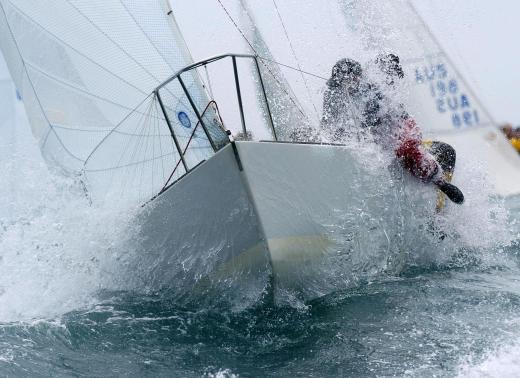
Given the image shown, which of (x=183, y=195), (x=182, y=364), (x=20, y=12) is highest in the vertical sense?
(x=20, y=12)

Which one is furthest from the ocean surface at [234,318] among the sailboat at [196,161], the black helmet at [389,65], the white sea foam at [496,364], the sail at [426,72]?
the sail at [426,72]

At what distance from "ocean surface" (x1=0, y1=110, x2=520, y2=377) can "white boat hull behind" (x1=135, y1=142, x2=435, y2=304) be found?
0.33ft

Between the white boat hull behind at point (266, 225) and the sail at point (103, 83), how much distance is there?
648 mm

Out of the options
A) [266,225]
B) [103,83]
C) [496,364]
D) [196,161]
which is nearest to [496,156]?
[103,83]

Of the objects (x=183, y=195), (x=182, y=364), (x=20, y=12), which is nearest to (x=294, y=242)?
(x=183, y=195)

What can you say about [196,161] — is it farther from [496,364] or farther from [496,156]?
[496,156]

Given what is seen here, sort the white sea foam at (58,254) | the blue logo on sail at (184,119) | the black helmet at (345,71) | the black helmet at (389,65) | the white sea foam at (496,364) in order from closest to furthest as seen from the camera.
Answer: the white sea foam at (496,364), the white sea foam at (58,254), the blue logo on sail at (184,119), the black helmet at (345,71), the black helmet at (389,65)

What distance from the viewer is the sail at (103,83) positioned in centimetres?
384

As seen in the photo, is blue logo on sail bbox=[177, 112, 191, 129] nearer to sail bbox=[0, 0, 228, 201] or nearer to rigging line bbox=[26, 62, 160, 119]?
sail bbox=[0, 0, 228, 201]

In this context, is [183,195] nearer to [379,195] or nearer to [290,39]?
[379,195]

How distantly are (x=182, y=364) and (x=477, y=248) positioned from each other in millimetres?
2480

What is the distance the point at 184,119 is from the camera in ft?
12.3

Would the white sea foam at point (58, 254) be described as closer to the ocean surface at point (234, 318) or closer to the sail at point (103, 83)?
the ocean surface at point (234, 318)

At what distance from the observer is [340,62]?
4062 millimetres
